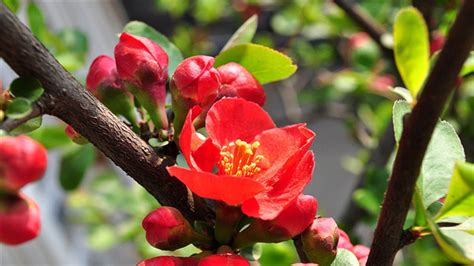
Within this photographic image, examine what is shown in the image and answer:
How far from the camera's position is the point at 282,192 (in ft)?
1.66

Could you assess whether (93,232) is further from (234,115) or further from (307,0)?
(234,115)

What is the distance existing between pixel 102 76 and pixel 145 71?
63 millimetres

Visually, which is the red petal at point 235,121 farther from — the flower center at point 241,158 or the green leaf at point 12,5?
the green leaf at point 12,5

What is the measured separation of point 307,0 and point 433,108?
1625mm

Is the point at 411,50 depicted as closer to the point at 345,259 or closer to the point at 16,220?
the point at 345,259

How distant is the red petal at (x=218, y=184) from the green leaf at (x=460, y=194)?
0.44 feet

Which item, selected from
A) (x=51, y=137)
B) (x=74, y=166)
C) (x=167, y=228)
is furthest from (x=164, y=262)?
(x=51, y=137)

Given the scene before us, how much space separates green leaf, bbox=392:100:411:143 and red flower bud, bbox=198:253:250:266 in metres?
0.15

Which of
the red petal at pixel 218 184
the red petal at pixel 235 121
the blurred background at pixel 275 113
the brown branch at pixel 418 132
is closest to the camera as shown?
the brown branch at pixel 418 132

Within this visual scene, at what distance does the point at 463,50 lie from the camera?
0.35 metres

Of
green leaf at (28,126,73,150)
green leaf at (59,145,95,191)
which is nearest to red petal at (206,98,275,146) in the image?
green leaf at (59,145,95,191)

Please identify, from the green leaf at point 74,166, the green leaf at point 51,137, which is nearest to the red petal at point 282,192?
the green leaf at point 74,166

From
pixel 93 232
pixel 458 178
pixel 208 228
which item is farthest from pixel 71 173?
pixel 93 232

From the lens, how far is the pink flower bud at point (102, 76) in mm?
601
